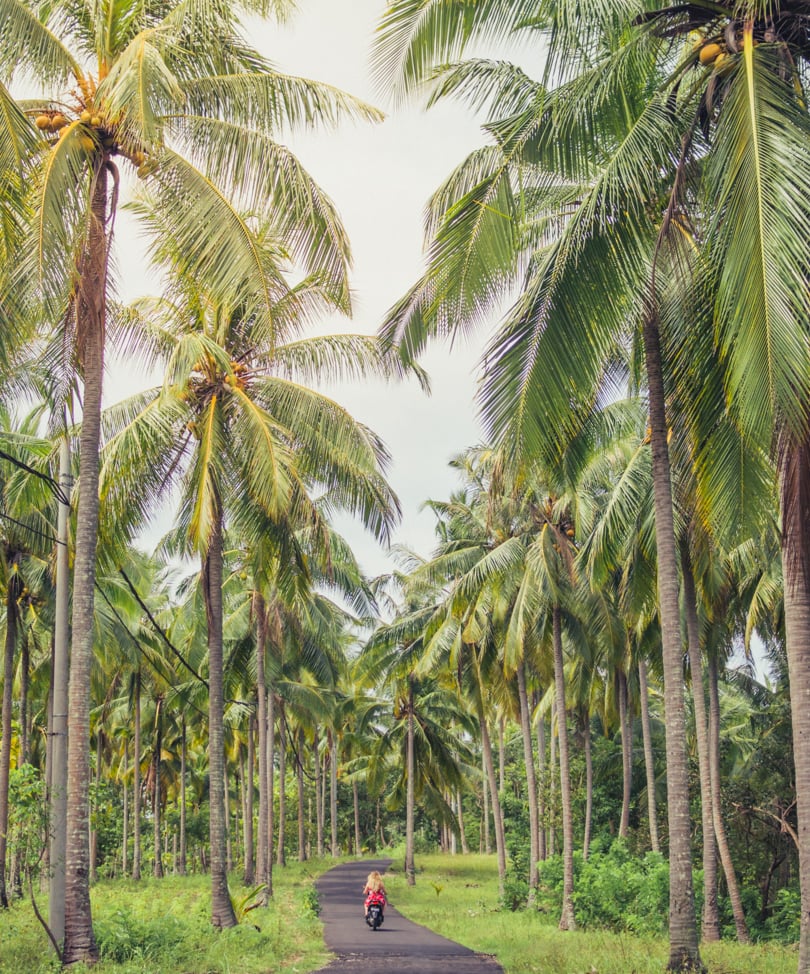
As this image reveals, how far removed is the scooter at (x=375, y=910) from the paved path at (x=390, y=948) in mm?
153

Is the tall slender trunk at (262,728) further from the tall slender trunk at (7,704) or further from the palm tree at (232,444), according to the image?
the palm tree at (232,444)

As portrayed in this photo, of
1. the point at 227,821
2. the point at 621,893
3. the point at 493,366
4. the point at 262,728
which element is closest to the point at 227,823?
the point at 227,821

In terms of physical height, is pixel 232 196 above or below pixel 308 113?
below

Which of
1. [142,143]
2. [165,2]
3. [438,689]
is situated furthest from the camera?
[438,689]

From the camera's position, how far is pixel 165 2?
13.3 metres

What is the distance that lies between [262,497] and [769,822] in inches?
620

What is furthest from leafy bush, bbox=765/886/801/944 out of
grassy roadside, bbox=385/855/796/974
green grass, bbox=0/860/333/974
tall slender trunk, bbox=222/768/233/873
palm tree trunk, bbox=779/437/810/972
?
palm tree trunk, bbox=779/437/810/972

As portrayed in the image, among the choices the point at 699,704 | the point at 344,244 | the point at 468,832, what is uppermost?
the point at 344,244

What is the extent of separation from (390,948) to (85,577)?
7.71 m

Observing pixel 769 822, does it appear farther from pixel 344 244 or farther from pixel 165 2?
pixel 165 2

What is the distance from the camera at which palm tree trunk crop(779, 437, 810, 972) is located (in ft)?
27.4

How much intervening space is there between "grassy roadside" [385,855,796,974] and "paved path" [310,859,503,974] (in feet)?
1.32

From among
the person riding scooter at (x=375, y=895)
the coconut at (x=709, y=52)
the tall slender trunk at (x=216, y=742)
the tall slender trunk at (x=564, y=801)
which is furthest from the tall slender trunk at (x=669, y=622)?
the person riding scooter at (x=375, y=895)

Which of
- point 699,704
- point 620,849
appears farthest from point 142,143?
point 620,849
